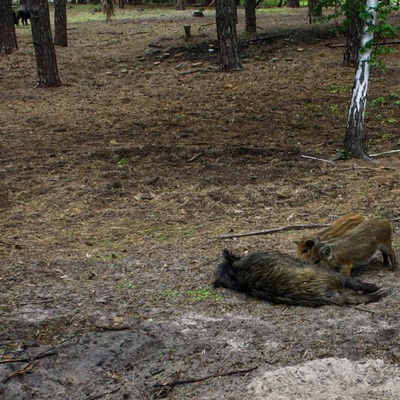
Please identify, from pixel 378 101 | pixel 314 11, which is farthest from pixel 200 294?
pixel 378 101

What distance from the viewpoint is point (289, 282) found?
4797mm

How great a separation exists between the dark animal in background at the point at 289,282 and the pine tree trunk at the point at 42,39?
10.3 meters

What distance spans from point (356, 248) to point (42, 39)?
34.8 feet

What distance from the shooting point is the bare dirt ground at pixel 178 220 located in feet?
12.8

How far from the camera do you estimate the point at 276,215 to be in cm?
707

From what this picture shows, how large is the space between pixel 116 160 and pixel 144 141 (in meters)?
1.03

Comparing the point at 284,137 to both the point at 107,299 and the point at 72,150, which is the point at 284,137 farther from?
the point at 107,299

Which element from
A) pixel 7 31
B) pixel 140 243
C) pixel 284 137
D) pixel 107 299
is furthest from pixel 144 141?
pixel 7 31

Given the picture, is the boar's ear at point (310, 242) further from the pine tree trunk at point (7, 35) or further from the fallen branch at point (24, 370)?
the pine tree trunk at point (7, 35)

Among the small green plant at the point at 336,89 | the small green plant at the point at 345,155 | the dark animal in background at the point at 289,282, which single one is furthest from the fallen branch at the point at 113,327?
the small green plant at the point at 336,89

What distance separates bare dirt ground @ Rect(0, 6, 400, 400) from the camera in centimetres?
391

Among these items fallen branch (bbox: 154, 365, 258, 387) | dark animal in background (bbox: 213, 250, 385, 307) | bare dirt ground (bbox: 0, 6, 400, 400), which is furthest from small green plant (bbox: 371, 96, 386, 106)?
fallen branch (bbox: 154, 365, 258, 387)

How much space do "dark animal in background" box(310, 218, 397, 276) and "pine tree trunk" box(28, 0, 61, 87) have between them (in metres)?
10.4

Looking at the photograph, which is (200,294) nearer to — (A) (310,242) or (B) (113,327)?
(B) (113,327)
